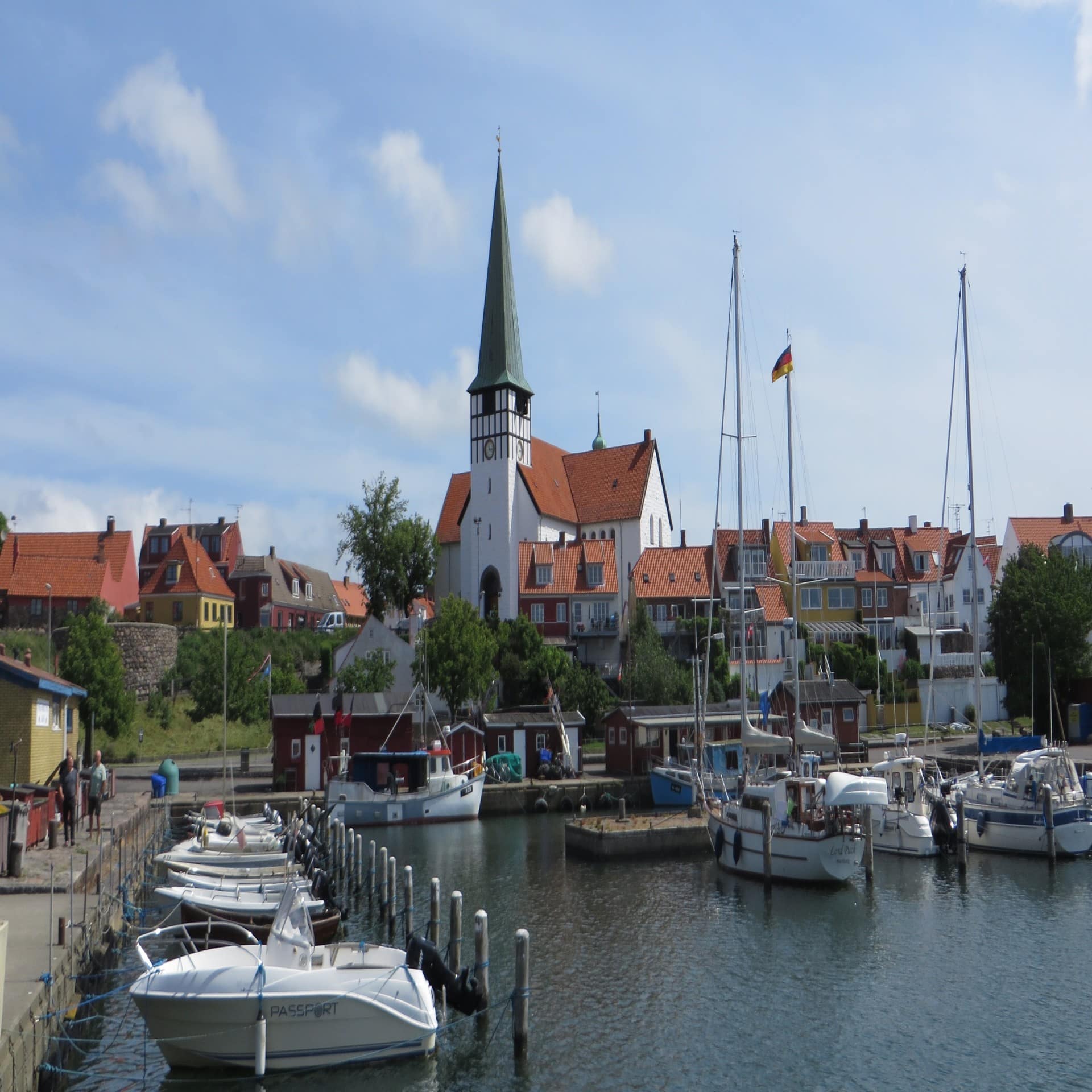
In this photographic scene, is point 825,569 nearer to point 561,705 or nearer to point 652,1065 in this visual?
point 561,705

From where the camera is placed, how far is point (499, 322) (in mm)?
83750

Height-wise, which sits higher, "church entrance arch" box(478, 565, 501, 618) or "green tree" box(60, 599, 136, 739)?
"church entrance arch" box(478, 565, 501, 618)

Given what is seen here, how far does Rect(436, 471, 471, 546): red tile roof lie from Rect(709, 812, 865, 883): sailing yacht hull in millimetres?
54310

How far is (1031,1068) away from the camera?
17.8 metres

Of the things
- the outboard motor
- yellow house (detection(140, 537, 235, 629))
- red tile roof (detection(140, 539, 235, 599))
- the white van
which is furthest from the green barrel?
the white van

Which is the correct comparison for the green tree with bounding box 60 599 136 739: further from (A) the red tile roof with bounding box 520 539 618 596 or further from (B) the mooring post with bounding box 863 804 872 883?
(B) the mooring post with bounding box 863 804 872 883

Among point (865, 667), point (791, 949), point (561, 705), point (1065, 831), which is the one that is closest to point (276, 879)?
point (791, 949)

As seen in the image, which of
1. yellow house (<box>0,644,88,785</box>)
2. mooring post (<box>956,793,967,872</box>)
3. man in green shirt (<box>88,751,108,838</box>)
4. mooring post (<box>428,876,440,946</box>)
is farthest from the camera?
mooring post (<box>956,793,967,872</box>)

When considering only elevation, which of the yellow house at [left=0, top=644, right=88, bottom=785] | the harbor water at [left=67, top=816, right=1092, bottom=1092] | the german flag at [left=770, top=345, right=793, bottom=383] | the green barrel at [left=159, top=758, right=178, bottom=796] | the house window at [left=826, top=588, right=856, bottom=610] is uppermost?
the german flag at [left=770, top=345, right=793, bottom=383]

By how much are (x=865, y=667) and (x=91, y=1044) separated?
195ft

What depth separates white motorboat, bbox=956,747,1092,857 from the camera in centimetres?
3616

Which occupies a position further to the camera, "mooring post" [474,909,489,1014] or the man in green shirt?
the man in green shirt

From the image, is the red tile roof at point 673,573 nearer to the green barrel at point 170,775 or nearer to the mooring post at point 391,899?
the green barrel at point 170,775

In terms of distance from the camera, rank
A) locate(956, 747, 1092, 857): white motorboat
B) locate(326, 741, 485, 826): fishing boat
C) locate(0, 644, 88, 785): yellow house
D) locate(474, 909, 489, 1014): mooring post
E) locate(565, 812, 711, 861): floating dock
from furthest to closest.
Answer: locate(326, 741, 485, 826): fishing boat
locate(565, 812, 711, 861): floating dock
locate(956, 747, 1092, 857): white motorboat
locate(0, 644, 88, 785): yellow house
locate(474, 909, 489, 1014): mooring post
